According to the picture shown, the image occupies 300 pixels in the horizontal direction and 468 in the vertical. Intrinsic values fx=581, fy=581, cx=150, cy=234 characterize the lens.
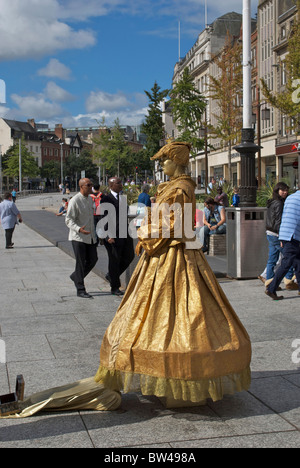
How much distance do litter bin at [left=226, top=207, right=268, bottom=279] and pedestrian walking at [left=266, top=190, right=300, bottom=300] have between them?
2128 mm

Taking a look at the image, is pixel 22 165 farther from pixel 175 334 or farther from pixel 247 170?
pixel 175 334

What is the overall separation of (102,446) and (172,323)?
91 cm

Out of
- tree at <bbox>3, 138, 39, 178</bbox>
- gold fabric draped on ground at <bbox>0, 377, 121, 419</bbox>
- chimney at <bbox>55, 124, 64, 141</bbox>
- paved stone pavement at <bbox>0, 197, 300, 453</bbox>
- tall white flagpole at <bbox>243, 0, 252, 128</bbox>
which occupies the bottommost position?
paved stone pavement at <bbox>0, 197, 300, 453</bbox>

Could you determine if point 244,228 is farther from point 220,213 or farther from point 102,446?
point 102,446

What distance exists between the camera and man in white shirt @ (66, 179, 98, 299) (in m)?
8.77

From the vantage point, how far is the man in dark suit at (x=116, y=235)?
8.95m

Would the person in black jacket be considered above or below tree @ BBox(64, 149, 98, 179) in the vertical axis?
below

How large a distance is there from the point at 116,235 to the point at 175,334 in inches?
202

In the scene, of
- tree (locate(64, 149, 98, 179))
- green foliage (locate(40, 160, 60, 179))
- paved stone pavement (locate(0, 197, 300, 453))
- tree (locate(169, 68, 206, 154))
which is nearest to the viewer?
paved stone pavement (locate(0, 197, 300, 453))

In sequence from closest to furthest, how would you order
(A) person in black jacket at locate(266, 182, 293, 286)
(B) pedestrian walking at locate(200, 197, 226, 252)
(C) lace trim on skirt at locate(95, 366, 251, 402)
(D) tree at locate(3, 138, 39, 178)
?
(C) lace trim on skirt at locate(95, 366, 251, 402)
(A) person in black jacket at locate(266, 182, 293, 286)
(B) pedestrian walking at locate(200, 197, 226, 252)
(D) tree at locate(3, 138, 39, 178)

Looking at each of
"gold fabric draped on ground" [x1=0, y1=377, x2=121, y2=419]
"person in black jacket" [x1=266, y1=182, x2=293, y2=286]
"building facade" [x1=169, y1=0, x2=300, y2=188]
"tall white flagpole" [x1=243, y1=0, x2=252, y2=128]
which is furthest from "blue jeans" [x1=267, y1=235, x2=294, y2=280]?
"building facade" [x1=169, y1=0, x2=300, y2=188]

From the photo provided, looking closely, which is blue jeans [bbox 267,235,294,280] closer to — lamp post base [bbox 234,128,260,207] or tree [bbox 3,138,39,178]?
lamp post base [bbox 234,128,260,207]

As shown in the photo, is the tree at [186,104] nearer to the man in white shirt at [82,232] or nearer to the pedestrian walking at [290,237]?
the man in white shirt at [82,232]

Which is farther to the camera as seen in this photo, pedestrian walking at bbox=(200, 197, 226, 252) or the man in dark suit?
pedestrian walking at bbox=(200, 197, 226, 252)
